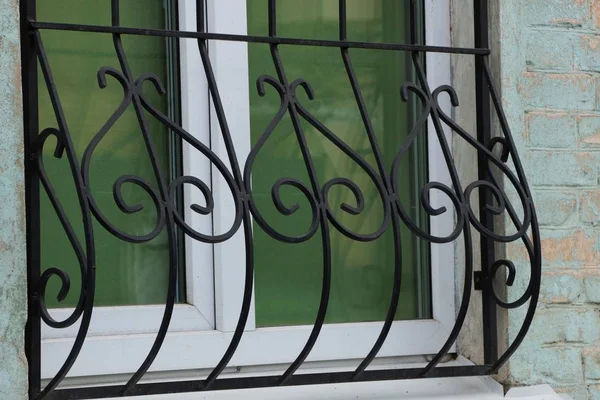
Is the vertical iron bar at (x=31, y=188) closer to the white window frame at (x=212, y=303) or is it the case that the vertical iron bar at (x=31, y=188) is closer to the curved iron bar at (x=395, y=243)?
the white window frame at (x=212, y=303)

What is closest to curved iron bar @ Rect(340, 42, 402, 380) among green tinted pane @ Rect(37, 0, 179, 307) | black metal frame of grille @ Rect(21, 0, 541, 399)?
black metal frame of grille @ Rect(21, 0, 541, 399)

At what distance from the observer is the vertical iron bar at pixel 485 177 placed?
2145mm

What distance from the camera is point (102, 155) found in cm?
207

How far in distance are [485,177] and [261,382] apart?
2.24ft

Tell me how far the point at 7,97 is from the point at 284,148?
25.8 inches

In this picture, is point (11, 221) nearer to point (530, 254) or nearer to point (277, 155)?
point (277, 155)

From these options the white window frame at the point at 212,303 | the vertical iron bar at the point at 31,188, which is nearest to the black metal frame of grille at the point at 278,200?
the vertical iron bar at the point at 31,188

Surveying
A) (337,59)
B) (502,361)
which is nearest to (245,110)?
(337,59)

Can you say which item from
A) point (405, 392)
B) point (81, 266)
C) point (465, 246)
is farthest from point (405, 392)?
point (81, 266)

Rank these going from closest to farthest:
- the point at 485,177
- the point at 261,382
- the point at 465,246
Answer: the point at 261,382
the point at 465,246
the point at 485,177

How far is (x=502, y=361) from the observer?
2.09 metres

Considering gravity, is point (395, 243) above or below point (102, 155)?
below

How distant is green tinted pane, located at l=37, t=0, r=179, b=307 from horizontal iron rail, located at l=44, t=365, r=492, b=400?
260 mm

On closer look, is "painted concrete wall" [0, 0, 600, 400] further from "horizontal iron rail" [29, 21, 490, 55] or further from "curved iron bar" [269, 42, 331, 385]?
"curved iron bar" [269, 42, 331, 385]
